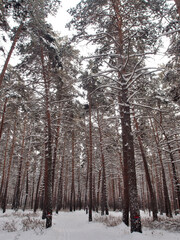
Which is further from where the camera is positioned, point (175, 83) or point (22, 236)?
point (175, 83)

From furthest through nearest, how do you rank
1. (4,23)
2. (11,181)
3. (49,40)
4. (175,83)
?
(11,181) → (49,40) → (175,83) → (4,23)

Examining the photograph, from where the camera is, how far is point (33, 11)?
8227mm

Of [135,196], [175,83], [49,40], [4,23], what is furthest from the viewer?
[49,40]

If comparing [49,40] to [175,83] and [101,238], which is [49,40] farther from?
[101,238]

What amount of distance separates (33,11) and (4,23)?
5.06 ft

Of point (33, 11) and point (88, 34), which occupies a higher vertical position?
point (33, 11)

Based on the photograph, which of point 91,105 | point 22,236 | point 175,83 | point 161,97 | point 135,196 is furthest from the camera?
point 91,105

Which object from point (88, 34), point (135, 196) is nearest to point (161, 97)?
point (88, 34)

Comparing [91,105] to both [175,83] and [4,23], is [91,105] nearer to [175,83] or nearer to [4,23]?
[175,83]

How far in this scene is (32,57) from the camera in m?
10.8

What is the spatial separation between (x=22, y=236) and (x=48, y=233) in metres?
1.33

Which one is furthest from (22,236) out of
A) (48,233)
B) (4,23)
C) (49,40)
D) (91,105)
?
(91,105)

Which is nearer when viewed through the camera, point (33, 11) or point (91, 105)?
point (33, 11)

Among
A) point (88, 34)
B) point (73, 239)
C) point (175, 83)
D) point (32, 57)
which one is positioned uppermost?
point (32, 57)
